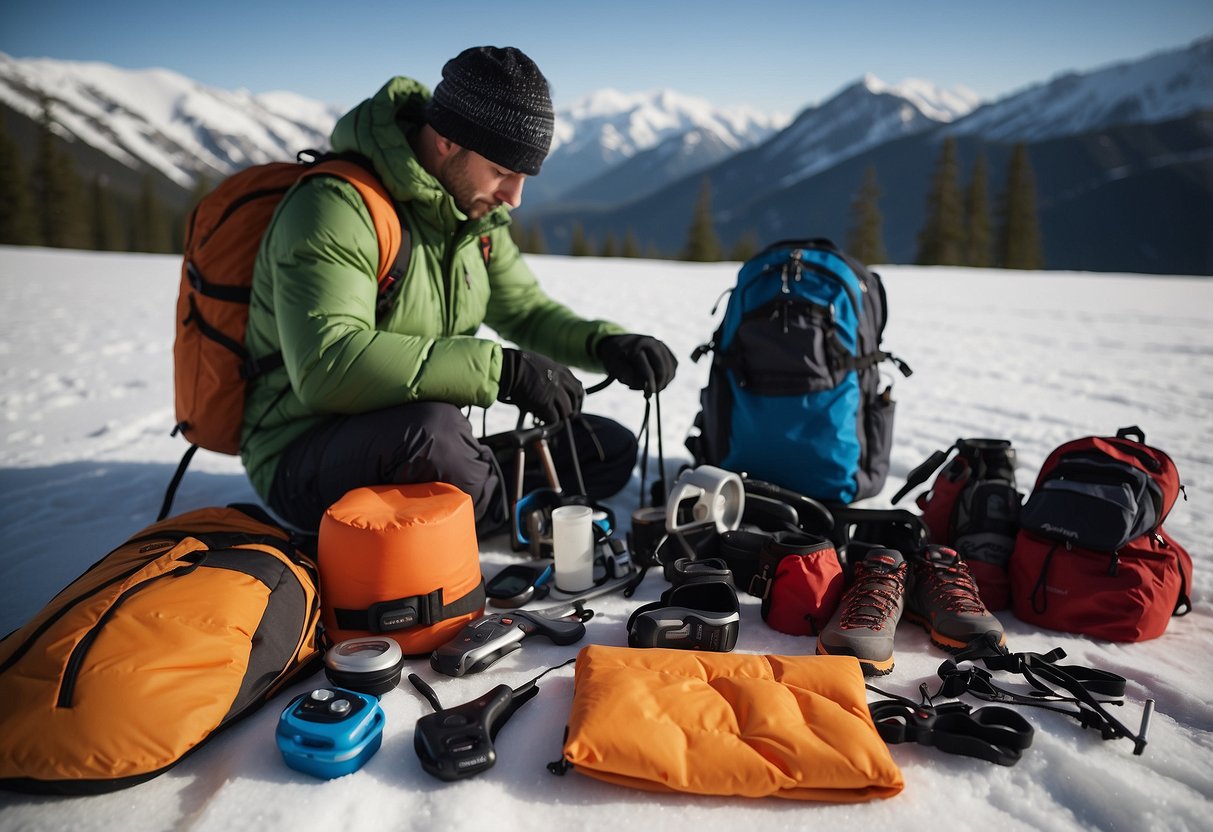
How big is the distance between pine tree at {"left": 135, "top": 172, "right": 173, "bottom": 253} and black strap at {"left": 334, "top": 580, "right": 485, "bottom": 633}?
192 ft

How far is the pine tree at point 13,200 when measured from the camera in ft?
130

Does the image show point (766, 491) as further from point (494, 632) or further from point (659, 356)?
point (494, 632)

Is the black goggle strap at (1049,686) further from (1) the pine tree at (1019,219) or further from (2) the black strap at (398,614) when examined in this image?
(1) the pine tree at (1019,219)

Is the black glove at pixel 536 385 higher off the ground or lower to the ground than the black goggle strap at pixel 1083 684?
higher

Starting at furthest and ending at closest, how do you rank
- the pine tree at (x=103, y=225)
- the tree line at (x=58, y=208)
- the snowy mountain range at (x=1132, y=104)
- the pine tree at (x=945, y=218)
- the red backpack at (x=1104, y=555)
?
the snowy mountain range at (x=1132, y=104) → the pine tree at (x=103, y=225) → the tree line at (x=58, y=208) → the pine tree at (x=945, y=218) → the red backpack at (x=1104, y=555)

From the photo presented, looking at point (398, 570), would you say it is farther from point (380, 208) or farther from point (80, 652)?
point (380, 208)

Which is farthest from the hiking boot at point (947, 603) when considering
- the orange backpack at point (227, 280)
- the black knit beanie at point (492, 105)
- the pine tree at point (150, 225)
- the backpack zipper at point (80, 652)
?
the pine tree at point (150, 225)

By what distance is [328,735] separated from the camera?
1.69 metres

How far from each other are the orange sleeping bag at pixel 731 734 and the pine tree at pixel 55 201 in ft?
178

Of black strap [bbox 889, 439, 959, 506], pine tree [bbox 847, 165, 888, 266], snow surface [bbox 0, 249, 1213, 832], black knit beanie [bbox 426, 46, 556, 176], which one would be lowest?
snow surface [bbox 0, 249, 1213, 832]

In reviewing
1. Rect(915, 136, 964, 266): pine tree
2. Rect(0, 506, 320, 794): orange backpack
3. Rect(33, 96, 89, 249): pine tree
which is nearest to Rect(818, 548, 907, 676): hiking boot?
Rect(0, 506, 320, 794): orange backpack

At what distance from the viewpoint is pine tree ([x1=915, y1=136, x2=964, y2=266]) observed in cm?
3919

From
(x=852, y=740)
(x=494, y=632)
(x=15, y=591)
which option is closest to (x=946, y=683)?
(x=852, y=740)

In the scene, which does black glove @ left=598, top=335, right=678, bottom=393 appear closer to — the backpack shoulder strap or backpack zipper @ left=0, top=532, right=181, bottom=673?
the backpack shoulder strap
